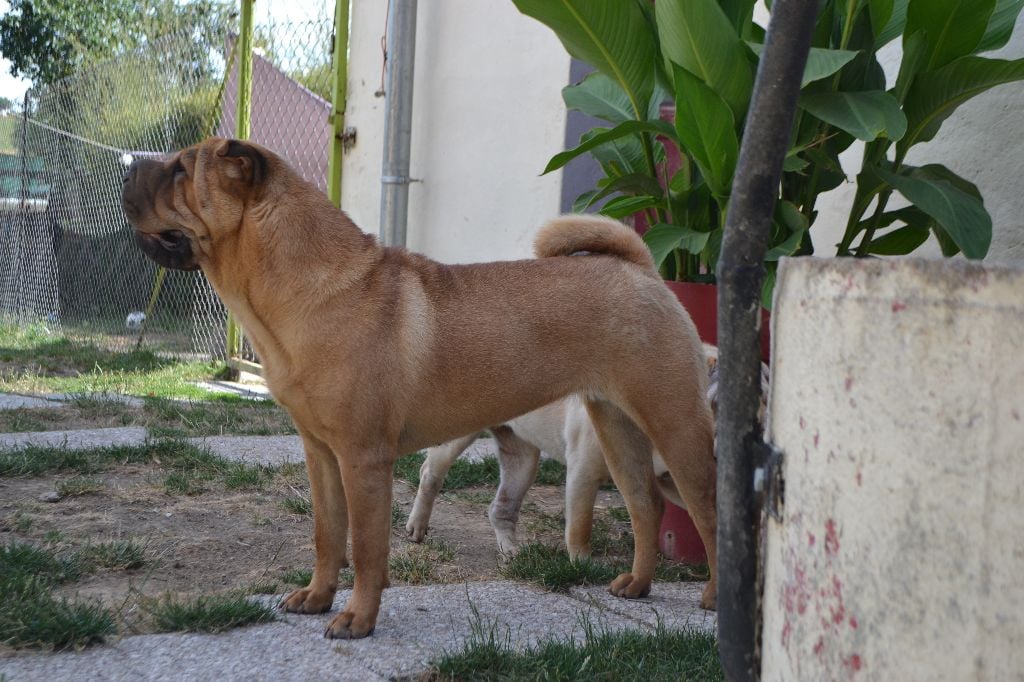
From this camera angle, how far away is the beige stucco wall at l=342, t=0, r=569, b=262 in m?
6.33

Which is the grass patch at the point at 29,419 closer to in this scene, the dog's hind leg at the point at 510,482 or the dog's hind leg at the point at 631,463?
the dog's hind leg at the point at 510,482

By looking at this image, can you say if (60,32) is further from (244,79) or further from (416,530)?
(416,530)

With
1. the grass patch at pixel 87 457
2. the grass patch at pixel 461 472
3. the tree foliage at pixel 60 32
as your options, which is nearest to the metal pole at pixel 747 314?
the grass patch at pixel 461 472

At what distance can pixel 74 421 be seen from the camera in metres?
6.05

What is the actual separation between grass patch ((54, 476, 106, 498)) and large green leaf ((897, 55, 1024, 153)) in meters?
3.68

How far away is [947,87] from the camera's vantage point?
146 inches

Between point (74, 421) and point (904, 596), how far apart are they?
581 centimetres

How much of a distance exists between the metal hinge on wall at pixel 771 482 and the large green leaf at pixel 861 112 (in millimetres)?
2252

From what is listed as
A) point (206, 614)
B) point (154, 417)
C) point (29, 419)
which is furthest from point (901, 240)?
point (29, 419)

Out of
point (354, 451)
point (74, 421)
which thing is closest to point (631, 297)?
point (354, 451)

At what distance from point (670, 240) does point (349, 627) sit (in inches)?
74.7

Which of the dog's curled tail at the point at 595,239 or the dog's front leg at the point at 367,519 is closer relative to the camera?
the dog's front leg at the point at 367,519

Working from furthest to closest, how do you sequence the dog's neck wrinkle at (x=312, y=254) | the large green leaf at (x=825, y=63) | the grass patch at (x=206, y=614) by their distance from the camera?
the large green leaf at (x=825, y=63) → the dog's neck wrinkle at (x=312, y=254) → the grass patch at (x=206, y=614)

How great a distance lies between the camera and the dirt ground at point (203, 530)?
136 inches
